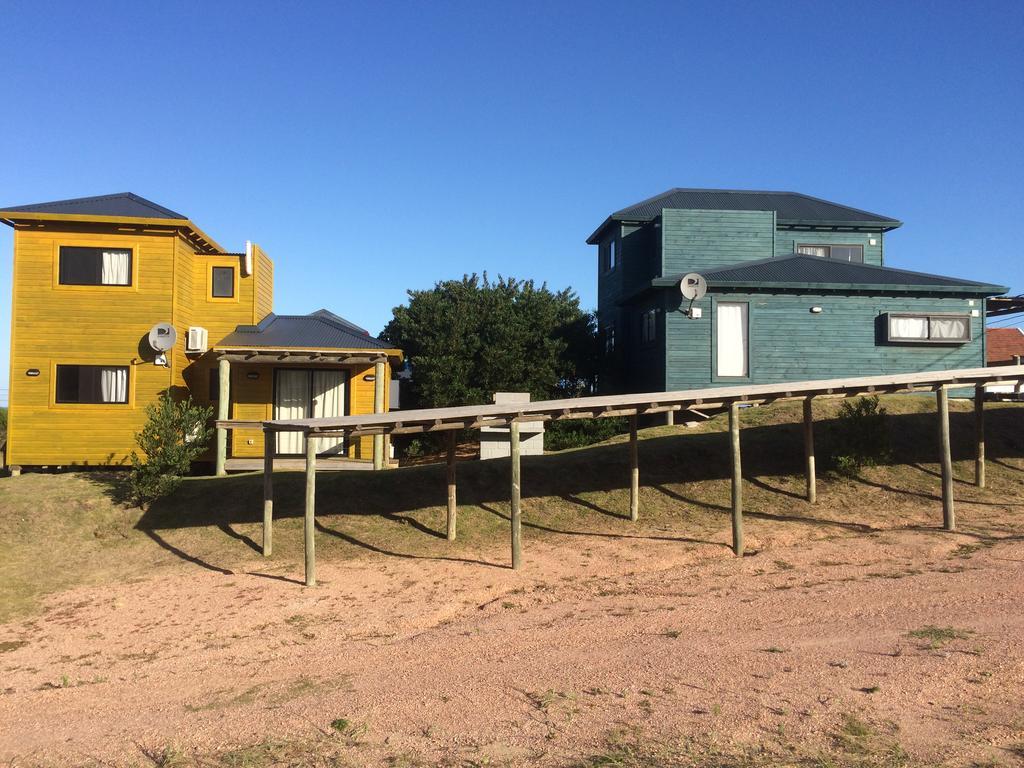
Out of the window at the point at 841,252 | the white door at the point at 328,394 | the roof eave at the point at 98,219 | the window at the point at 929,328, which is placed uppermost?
the window at the point at 841,252

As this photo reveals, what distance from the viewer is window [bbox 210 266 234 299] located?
23062 millimetres

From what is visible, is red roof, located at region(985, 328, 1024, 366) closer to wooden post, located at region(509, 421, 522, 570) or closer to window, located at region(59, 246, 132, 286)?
wooden post, located at region(509, 421, 522, 570)

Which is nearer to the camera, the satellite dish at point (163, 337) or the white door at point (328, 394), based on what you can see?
the satellite dish at point (163, 337)

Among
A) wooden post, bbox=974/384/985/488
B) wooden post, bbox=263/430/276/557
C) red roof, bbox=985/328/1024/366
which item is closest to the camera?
wooden post, bbox=263/430/276/557

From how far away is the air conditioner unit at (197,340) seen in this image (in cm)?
2098

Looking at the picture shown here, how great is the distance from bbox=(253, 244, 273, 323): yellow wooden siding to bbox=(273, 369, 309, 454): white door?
6.82 ft

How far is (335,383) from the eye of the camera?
2264cm

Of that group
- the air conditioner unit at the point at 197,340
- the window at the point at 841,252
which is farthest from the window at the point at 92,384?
the window at the point at 841,252

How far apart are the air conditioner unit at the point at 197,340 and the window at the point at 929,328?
18.6 meters

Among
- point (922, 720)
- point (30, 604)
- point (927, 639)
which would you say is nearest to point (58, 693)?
point (30, 604)

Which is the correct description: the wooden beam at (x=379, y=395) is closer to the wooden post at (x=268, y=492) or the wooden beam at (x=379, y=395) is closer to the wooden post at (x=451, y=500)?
the wooden post at (x=451, y=500)

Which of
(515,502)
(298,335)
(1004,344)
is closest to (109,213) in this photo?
(298,335)

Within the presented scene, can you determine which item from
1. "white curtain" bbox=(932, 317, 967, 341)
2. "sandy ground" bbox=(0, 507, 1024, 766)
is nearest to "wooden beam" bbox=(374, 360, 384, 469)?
"sandy ground" bbox=(0, 507, 1024, 766)

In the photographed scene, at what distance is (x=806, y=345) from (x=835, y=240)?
27.2 feet
